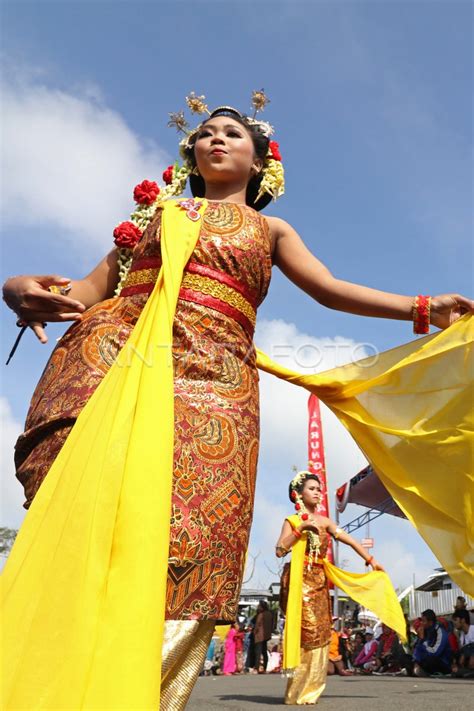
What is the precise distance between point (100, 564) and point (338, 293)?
1240 millimetres

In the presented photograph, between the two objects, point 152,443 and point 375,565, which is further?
point 375,565

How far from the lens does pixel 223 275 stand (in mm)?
2361

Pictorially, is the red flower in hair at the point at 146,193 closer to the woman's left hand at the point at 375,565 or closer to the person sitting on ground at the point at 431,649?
the woman's left hand at the point at 375,565

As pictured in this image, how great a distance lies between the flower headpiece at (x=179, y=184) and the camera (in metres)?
2.69

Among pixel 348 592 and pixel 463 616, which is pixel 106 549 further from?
pixel 463 616

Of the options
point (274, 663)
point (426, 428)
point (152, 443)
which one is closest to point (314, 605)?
point (426, 428)

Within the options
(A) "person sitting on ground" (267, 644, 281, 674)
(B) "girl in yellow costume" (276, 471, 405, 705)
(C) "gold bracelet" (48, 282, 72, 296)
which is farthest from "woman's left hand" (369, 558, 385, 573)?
(A) "person sitting on ground" (267, 644, 281, 674)

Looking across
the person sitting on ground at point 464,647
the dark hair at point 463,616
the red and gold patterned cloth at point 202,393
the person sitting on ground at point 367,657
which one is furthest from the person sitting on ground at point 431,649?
the red and gold patterned cloth at point 202,393

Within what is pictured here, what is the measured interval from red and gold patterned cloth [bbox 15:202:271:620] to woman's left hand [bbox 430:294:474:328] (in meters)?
0.57

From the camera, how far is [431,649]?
11.4m

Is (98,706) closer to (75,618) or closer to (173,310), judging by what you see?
(75,618)

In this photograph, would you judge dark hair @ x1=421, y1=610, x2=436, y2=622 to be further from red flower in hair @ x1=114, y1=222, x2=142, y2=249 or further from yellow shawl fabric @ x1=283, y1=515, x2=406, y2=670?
red flower in hair @ x1=114, y1=222, x2=142, y2=249

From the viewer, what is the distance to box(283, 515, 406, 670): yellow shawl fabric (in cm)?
703

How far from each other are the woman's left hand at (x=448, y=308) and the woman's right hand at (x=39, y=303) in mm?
1156
